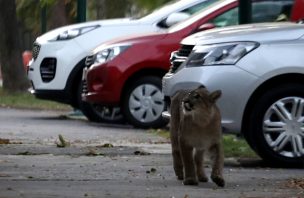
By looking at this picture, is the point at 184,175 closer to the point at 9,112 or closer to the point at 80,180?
the point at 80,180

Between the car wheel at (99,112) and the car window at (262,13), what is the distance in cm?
198

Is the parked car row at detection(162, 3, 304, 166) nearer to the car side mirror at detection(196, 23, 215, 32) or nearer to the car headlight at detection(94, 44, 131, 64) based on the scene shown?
the car side mirror at detection(196, 23, 215, 32)

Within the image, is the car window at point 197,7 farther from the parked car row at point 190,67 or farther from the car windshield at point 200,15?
the car windshield at point 200,15

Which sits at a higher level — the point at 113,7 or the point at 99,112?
the point at 113,7

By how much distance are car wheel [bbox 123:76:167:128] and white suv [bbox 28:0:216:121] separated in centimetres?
102

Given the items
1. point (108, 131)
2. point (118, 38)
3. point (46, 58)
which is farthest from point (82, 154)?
point (46, 58)

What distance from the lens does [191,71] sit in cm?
989

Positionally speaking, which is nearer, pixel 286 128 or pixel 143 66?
pixel 286 128

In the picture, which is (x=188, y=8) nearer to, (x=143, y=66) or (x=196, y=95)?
(x=143, y=66)

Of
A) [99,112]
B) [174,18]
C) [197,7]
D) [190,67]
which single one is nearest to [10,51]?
[99,112]

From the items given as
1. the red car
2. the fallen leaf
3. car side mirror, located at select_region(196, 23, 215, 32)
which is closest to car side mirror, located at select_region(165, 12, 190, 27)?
the red car

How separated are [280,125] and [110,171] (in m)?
1.65

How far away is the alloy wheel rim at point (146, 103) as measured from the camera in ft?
45.4

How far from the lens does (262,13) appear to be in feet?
45.7
